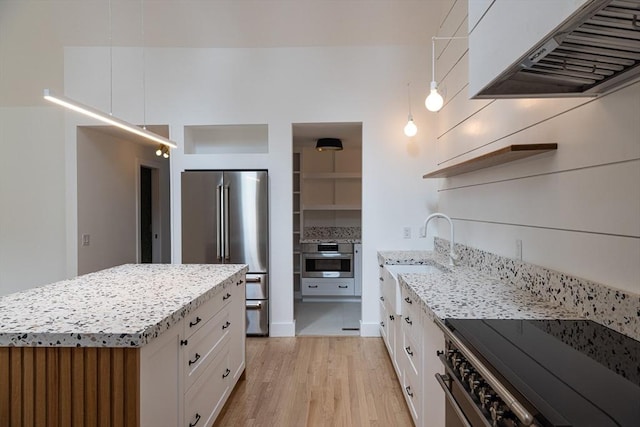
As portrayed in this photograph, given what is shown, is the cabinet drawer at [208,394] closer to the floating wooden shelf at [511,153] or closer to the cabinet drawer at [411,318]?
the cabinet drawer at [411,318]

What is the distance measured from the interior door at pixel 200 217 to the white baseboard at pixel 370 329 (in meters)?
1.72

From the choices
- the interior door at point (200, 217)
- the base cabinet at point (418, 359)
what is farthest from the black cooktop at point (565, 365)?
the interior door at point (200, 217)

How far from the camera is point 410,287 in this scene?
1.96 m

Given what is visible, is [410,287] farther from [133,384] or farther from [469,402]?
[133,384]

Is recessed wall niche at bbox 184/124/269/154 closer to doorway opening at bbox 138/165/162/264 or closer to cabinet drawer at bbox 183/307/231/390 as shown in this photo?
doorway opening at bbox 138/165/162/264

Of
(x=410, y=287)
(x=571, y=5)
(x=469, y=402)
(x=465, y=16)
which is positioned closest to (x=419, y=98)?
(x=465, y=16)

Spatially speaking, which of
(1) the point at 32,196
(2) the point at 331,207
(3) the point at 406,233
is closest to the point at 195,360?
(3) the point at 406,233

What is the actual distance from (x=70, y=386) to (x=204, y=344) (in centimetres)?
71

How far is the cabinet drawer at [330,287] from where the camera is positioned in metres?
4.97

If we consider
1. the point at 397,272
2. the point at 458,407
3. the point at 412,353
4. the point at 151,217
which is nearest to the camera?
the point at 458,407

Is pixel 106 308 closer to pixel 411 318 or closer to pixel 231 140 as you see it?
pixel 411 318

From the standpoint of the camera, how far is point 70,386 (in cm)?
123

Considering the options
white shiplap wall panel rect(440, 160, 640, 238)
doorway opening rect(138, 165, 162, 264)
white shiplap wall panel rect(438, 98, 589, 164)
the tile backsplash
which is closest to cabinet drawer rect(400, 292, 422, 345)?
the tile backsplash

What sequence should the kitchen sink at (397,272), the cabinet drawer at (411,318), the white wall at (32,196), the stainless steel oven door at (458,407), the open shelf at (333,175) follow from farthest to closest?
the open shelf at (333,175), the white wall at (32,196), the kitchen sink at (397,272), the cabinet drawer at (411,318), the stainless steel oven door at (458,407)
